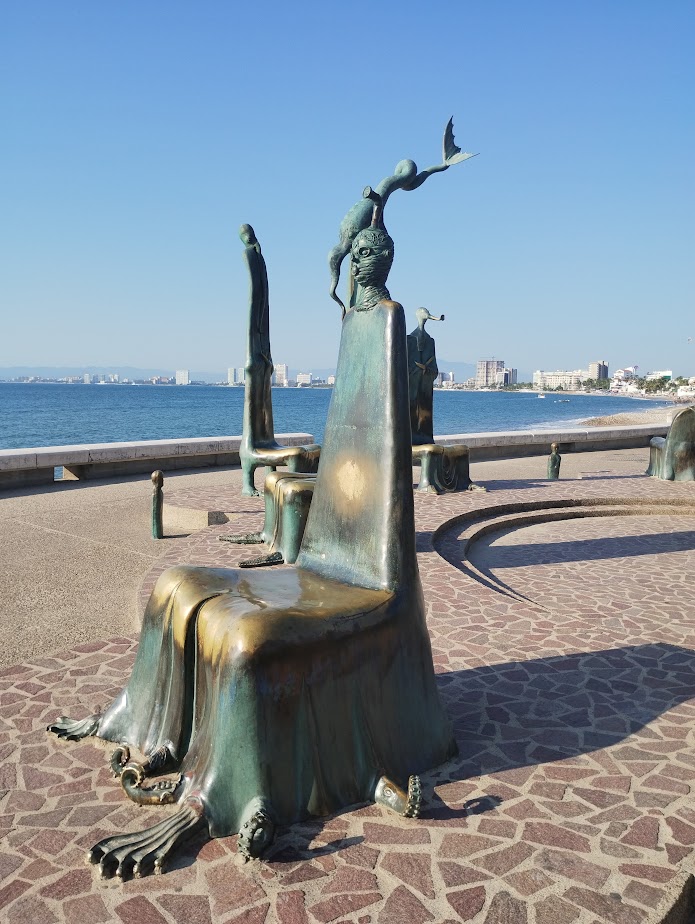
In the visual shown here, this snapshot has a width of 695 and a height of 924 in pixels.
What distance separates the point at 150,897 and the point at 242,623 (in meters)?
0.95

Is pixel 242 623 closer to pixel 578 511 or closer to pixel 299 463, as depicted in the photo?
pixel 299 463

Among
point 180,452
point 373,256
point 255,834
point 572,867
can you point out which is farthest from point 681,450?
point 255,834

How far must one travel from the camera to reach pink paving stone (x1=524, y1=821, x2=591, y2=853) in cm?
265

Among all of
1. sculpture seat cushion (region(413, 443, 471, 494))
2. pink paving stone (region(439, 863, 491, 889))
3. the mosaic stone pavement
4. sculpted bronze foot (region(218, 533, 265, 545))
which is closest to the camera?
the mosaic stone pavement

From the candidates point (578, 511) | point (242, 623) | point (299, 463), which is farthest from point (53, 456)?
point (242, 623)

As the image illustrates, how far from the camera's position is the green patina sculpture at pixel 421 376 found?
11.1m

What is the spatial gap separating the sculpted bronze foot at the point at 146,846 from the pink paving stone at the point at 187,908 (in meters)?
0.15

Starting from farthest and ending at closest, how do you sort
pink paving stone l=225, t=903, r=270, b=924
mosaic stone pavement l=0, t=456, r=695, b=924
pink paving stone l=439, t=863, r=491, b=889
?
pink paving stone l=439, t=863, r=491, b=889 → mosaic stone pavement l=0, t=456, r=695, b=924 → pink paving stone l=225, t=903, r=270, b=924

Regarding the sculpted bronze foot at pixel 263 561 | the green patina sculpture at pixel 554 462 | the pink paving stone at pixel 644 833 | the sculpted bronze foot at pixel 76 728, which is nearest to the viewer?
the pink paving stone at pixel 644 833

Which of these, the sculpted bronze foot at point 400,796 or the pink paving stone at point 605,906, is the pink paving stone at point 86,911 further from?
the pink paving stone at point 605,906

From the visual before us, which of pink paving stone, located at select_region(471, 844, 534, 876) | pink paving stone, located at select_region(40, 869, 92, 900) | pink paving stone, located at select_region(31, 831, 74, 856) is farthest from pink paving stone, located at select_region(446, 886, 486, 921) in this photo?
pink paving stone, located at select_region(31, 831, 74, 856)

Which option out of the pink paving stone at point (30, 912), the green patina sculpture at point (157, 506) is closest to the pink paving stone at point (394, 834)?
the pink paving stone at point (30, 912)

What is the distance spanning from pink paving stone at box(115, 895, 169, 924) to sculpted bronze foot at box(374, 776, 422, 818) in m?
0.96

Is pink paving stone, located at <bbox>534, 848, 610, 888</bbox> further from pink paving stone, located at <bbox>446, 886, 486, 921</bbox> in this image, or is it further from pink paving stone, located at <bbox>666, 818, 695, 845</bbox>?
pink paving stone, located at <bbox>666, 818, 695, 845</bbox>
